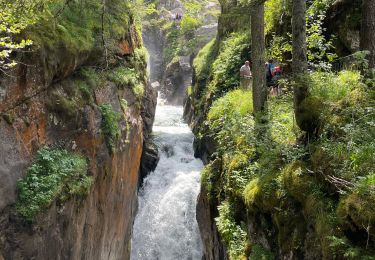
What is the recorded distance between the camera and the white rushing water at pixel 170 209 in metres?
15.5

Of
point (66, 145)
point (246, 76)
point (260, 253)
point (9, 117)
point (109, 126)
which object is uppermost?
A: point (246, 76)

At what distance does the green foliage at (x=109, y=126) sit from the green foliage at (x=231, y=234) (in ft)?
12.1

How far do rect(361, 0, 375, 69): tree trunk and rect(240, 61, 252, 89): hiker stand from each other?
20.7 feet

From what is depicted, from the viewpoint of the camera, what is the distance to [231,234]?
8727mm

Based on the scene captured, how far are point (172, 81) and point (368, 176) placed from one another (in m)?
32.3

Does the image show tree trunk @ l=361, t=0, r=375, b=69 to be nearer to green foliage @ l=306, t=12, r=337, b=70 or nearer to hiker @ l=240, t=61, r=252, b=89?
green foliage @ l=306, t=12, r=337, b=70

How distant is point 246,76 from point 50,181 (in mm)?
8713

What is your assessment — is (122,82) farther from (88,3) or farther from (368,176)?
(368,176)

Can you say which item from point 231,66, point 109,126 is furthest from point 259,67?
point 231,66

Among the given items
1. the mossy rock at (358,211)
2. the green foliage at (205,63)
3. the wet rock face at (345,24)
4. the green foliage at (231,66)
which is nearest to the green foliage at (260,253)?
the mossy rock at (358,211)

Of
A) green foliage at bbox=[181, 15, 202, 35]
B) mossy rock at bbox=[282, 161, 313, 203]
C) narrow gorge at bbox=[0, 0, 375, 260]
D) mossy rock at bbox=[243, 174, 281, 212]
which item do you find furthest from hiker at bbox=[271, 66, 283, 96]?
green foliage at bbox=[181, 15, 202, 35]

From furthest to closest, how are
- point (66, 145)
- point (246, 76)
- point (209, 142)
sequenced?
point (209, 142), point (246, 76), point (66, 145)

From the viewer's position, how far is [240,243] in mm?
8391

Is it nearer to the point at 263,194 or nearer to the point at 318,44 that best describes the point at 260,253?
the point at 263,194
